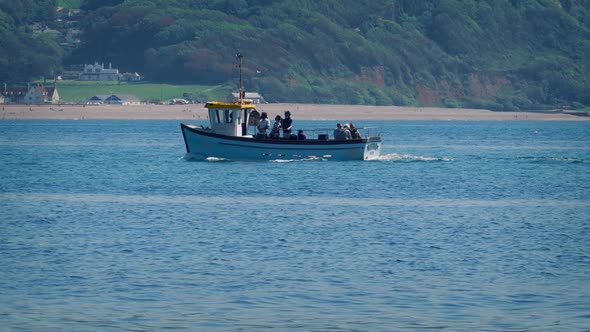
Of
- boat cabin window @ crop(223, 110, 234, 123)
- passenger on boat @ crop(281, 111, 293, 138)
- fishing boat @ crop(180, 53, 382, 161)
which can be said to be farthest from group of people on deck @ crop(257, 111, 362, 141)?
boat cabin window @ crop(223, 110, 234, 123)

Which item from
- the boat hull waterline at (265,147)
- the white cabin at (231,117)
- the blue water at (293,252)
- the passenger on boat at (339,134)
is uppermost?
the white cabin at (231,117)

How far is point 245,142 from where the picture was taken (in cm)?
6191

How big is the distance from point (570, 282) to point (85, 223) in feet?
54.4

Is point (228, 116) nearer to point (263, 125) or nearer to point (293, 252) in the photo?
point (263, 125)

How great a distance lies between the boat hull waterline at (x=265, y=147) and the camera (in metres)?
62.2

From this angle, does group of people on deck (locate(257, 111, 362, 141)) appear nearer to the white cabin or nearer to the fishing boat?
the fishing boat

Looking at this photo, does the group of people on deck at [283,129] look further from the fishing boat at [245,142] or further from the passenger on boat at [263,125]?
the fishing boat at [245,142]

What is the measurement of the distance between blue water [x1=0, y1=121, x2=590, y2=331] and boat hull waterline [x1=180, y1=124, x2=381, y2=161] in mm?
4489

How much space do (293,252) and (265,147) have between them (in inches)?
1292

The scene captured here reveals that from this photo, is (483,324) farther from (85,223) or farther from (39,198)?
(39,198)

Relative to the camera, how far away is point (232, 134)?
62.9 meters

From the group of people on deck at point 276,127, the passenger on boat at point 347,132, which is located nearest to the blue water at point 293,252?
the group of people on deck at point 276,127

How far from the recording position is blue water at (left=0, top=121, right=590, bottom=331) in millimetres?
22188

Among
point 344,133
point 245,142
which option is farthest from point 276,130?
point 344,133
